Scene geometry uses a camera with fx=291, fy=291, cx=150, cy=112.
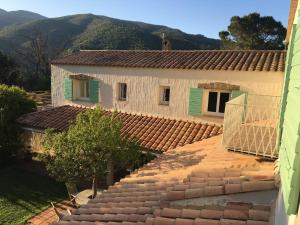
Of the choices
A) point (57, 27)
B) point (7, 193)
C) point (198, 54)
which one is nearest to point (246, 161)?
point (198, 54)

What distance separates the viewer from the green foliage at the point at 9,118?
22.9 meters

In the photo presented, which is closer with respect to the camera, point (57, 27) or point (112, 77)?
point (112, 77)

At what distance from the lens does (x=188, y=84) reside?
19812 millimetres

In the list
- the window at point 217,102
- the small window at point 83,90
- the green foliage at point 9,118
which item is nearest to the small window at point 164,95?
the window at point 217,102

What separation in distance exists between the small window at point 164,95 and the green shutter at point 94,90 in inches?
222

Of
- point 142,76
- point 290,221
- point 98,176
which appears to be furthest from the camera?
point 142,76

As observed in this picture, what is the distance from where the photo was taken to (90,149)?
560 inches

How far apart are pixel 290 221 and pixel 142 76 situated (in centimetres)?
1911

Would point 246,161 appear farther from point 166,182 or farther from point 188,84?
point 188,84

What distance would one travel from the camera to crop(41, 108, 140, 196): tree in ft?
46.8

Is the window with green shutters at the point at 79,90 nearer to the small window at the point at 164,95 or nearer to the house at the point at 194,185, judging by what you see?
the small window at the point at 164,95

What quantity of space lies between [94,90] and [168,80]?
6650mm

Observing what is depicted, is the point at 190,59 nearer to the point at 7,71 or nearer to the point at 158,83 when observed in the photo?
the point at 158,83

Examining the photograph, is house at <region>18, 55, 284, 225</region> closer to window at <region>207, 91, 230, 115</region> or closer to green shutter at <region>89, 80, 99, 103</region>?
window at <region>207, 91, 230, 115</region>
